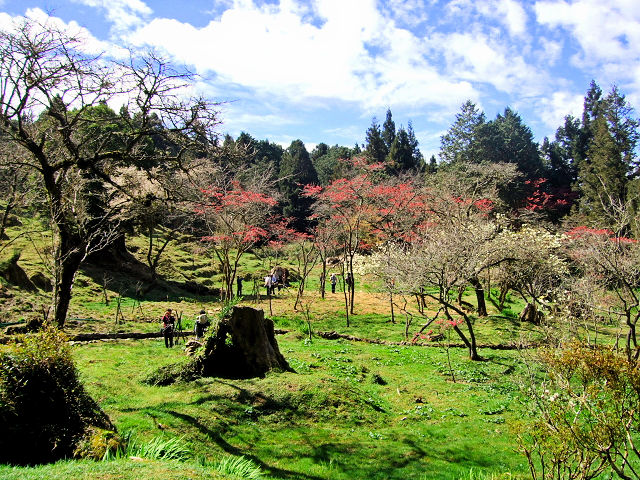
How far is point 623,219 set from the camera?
13.3 m

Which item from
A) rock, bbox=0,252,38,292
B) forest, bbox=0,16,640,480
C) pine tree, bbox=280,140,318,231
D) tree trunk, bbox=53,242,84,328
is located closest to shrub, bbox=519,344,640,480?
forest, bbox=0,16,640,480

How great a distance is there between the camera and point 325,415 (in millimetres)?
9031

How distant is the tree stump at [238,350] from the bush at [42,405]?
3.91 metres

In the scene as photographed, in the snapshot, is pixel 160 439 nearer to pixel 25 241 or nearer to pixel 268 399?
pixel 268 399

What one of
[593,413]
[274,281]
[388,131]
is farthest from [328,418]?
[388,131]

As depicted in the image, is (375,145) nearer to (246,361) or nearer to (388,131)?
(388,131)

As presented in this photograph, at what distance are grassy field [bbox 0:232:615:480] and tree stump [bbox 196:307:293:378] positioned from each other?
0.59m

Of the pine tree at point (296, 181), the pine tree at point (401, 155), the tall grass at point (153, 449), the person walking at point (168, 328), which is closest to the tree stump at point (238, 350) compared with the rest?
the tall grass at point (153, 449)

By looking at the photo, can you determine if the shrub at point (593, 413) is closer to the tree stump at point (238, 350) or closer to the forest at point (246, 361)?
the forest at point (246, 361)

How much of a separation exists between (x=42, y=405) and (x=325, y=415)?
5118 mm

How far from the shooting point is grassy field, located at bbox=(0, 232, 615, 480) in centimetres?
699

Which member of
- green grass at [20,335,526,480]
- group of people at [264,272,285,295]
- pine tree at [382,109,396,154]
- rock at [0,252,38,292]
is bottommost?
green grass at [20,335,526,480]

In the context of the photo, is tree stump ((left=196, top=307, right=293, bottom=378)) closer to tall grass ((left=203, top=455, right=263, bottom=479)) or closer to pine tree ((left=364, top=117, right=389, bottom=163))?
tall grass ((left=203, top=455, right=263, bottom=479))

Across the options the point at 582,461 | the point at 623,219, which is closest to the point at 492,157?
the point at 623,219
